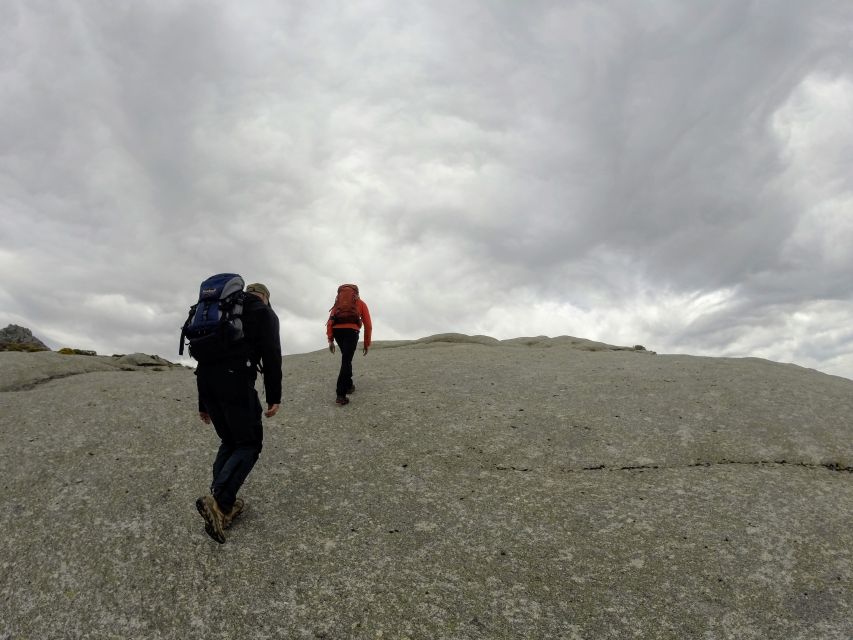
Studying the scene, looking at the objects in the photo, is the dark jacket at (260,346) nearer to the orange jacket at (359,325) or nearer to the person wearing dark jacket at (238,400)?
the person wearing dark jacket at (238,400)

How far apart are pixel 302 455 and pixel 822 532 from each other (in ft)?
29.9

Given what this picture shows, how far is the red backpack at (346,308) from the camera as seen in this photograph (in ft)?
46.3

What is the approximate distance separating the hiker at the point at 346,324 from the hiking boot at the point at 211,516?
6.71 metres

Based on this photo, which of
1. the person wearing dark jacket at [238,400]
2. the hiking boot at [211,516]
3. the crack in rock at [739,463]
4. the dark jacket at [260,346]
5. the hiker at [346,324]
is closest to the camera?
the hiking boot at [211,516]

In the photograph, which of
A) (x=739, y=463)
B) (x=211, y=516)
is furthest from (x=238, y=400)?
(x=739, y=463)

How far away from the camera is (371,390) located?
15695 mm

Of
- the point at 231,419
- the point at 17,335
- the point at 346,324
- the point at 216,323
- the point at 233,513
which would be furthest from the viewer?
the point at 17,335

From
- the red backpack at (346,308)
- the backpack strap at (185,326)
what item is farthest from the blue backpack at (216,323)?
the red backpack at (346,308)

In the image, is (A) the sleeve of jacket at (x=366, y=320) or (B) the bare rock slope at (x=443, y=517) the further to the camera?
(A) the sleeve of jacket at (x=366, y=320)

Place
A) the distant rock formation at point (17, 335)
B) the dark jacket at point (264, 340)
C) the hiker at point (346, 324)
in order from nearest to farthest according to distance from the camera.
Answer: the dark jacket at point (264, 340) < the hiker at point (346, 324) < the distant rock formation at point (17, 335)

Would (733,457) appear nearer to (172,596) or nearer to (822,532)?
(822,532)

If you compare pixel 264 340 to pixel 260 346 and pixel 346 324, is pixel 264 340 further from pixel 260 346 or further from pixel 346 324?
pixel 346 324

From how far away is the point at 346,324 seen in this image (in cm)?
1412

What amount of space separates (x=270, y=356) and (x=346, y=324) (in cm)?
632
